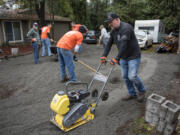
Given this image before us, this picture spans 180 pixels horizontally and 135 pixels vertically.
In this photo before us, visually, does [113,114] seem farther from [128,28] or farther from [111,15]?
[111,15]

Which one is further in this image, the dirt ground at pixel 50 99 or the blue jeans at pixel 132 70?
the blue jeans at pixel 132 70

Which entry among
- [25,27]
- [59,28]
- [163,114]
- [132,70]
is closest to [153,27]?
[59,28]

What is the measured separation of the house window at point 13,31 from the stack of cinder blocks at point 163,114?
16.1 metres

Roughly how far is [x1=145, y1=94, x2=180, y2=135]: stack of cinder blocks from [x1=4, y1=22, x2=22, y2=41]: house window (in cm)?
1615

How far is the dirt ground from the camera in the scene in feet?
10.7

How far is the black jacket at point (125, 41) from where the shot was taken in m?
A: 3.46

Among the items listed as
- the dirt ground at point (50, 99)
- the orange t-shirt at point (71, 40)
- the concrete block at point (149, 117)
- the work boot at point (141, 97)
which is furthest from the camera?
the orange t-shirt at point (71, 40)

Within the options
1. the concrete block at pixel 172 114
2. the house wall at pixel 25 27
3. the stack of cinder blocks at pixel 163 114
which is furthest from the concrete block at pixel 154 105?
the house wall at pixel 25 27

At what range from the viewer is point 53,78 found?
634cm

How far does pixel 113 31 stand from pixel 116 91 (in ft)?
6.68

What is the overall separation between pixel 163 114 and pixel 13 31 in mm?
16913

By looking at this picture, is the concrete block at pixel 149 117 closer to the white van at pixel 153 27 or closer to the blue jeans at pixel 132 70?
the blue jeans at pixel 132 70

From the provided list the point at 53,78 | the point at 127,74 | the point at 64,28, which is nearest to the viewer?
the point at 127,74

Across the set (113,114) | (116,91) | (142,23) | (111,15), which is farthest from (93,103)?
(142,23)
